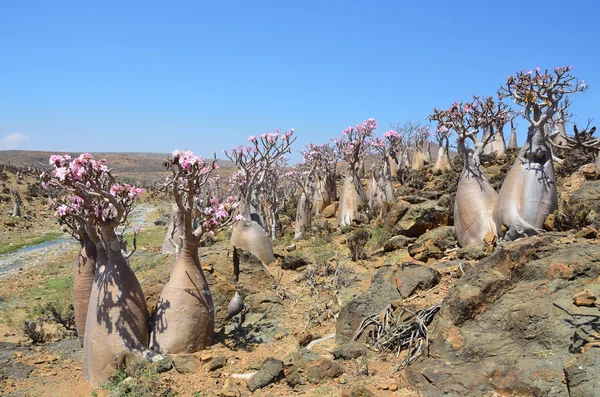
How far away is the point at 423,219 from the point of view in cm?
942

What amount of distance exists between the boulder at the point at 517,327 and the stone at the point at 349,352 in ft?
2.05

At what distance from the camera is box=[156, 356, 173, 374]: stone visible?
440 centimetres

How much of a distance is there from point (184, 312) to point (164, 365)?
0.59m

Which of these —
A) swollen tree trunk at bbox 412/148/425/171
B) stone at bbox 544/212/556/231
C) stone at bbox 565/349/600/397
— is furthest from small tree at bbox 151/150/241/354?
swollen tree trunk at bbox 412/148/425/171

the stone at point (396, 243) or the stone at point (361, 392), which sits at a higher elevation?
the stone at point (396, 243)

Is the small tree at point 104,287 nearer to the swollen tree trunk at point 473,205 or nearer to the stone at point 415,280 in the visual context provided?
the stone at point 415,280

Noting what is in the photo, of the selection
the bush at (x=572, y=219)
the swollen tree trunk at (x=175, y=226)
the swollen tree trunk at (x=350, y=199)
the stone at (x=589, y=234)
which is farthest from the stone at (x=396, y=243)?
the swollen tree trunk at (x=350, y=199)

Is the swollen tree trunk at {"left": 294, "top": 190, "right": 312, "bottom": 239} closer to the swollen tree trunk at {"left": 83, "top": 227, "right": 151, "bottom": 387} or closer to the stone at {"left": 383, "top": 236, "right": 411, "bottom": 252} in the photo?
the stone at {"left": 383, "top": 236, "right": 411, "bottom": 252}

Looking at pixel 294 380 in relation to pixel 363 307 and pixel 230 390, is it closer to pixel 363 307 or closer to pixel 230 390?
pixel 230 390

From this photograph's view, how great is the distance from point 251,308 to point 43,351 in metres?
2.66

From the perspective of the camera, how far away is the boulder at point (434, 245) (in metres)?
7.65

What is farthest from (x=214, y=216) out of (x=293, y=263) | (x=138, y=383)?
(x=293, y=263)

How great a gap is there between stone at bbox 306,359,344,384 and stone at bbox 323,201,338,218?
41.3ft

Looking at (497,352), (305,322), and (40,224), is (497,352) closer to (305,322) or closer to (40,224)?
(305,322)
